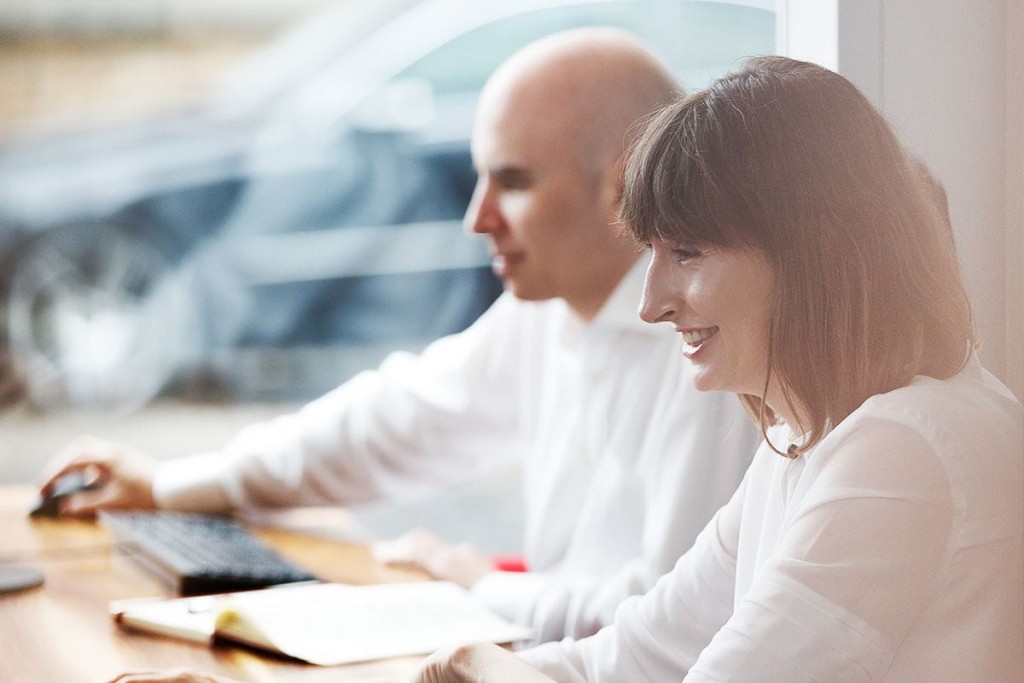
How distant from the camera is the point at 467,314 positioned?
119 inches

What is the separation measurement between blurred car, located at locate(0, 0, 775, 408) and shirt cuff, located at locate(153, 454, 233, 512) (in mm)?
776

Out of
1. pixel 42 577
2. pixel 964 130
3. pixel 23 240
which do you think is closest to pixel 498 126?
pixel 964 130

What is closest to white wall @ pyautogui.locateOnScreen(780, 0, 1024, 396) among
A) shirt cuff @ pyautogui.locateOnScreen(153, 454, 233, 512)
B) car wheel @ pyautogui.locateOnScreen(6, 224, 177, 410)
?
shirt cuff @ pyautogui.locateOnScreen(153, 454, 233, 512)

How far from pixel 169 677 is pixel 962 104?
864 mm

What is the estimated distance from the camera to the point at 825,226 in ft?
2.87

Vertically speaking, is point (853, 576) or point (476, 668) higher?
point (853, 576)

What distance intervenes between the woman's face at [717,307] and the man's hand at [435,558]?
0.67 metres

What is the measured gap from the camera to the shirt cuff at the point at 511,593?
4.76ft

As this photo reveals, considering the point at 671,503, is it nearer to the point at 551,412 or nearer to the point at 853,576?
the point at 551,412

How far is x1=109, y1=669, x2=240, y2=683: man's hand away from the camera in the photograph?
39.2 inches

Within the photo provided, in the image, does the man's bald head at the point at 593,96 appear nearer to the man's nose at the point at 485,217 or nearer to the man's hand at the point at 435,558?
the man's nose at the point at 485,217

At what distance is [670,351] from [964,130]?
0.43 m

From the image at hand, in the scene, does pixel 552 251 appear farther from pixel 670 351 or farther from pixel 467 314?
pixel 467 314

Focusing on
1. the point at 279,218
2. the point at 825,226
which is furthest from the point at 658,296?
the point at 279,218
